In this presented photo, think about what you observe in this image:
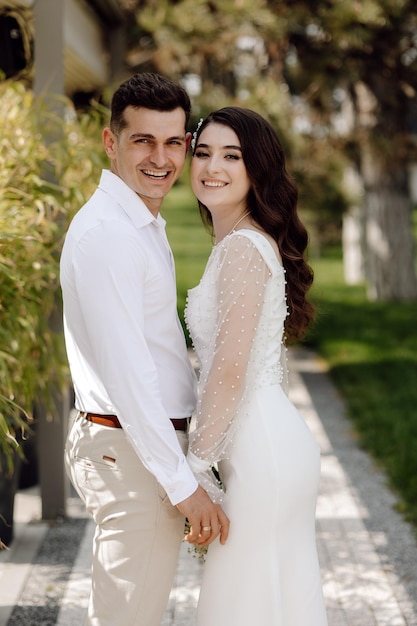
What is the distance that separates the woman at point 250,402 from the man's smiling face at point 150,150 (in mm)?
124

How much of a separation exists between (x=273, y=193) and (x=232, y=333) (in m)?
0.44

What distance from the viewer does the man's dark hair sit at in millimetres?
2305

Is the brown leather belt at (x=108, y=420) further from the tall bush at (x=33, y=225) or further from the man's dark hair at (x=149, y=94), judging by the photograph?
the tall bush at (x=33, y=225)

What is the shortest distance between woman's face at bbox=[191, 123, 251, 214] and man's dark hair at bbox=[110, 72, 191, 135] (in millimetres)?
154

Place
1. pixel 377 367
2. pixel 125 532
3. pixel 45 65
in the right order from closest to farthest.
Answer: pixel 125 532
pixel 45 65
pixel 377 367

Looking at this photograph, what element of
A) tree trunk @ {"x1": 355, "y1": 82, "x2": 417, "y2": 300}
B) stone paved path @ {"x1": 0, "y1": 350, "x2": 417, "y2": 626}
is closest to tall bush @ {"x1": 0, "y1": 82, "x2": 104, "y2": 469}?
stone paved path @ {"x1": 0, "y1": 350, "x2": 417, "y2": 626}

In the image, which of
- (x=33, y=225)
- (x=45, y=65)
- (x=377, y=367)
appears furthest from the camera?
(x=377, y=367)

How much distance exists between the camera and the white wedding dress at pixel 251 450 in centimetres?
235

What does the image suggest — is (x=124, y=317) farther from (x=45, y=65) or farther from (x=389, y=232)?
(x=389, y=232)

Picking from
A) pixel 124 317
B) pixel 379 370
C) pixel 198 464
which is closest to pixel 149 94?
pixel 124 317

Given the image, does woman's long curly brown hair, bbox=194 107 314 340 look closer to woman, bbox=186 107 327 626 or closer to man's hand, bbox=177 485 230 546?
woman, bbox=186 107 327 626

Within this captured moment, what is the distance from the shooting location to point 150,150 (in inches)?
92.8

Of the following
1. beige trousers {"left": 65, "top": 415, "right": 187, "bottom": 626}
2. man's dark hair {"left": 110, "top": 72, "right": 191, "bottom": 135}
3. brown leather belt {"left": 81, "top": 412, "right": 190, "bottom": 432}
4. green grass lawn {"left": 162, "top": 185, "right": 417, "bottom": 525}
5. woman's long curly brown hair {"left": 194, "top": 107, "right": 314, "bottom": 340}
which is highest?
man's dark hair {"left": 110, "top": 72, "right": 191, "bottom": 135}

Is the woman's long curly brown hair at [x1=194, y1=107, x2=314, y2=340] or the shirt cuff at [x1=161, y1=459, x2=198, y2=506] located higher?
the woman's long curly brown hair at [x1=194, y1=107, x2=314, y2=340]
